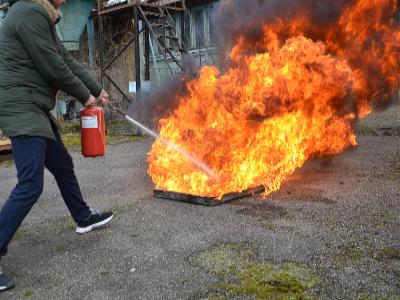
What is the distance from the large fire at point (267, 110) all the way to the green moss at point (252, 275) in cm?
155

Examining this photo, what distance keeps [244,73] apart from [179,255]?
2.57m

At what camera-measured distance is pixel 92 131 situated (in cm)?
431

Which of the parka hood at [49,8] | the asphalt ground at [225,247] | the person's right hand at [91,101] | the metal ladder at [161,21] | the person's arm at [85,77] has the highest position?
the metal ladder at [161,21]

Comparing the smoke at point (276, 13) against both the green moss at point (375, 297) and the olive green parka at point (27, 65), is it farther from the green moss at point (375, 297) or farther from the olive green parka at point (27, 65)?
the green moss at point (375, 297)

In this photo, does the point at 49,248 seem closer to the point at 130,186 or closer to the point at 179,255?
the point at 179,255

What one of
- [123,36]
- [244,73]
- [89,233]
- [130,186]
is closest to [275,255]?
[89,233]

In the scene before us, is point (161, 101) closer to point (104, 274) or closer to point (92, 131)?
point (92, 131)

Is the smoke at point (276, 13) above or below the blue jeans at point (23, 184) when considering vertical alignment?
above

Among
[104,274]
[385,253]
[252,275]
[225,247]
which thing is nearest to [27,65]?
[104,274]

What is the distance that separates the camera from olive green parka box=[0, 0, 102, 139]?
11.1 feet

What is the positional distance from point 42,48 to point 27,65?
0.63ft

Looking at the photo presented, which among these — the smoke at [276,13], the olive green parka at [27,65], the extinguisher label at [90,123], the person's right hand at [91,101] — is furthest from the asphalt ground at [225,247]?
the smoke at [276,13]

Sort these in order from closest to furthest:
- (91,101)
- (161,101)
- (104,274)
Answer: (104,274)
(91,101)
(161,101)

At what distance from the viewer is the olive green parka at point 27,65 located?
338 centimetres
